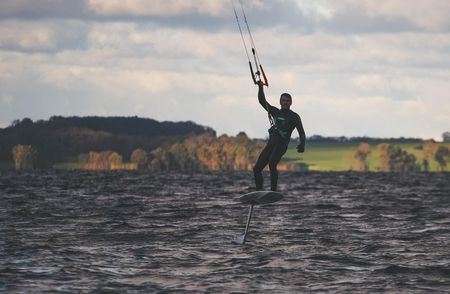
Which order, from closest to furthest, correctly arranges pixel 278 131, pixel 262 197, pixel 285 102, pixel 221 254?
pixel 278 131 → pixel 285 102 → pixel 262 197 → pixel 221 254

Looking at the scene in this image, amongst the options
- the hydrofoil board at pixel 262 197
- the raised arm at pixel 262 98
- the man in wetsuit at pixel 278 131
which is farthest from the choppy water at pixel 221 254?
the raised arm at pixel 262 98

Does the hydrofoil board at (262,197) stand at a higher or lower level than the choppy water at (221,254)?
higher

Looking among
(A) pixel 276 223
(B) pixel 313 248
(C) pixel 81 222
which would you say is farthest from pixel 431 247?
(C) pixel 81 222

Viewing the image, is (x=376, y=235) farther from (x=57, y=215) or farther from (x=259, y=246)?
(x=57, y=215)

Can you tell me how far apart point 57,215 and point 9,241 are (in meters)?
18.2

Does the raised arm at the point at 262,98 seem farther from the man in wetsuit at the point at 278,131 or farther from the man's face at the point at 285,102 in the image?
the man's face at the point at 285,102

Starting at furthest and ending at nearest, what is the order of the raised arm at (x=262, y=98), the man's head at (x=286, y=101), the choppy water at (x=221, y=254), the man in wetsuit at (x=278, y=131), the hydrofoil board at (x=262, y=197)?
the hydrofoil board at (x=262, y=197) < the man's head at (x=286, y=101) < the man in wetsuit at (x=278, y=131) < the raised arm at (x=262, y=98) < the choppy water at (x=221, y=254)

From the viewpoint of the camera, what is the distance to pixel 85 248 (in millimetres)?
34000

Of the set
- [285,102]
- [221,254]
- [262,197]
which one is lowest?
[221,254]

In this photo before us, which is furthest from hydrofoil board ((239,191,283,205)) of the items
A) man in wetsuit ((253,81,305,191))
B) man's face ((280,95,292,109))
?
man's face ((280,95,292,109))

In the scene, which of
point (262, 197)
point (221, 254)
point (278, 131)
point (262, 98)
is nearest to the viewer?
point (262, 98)

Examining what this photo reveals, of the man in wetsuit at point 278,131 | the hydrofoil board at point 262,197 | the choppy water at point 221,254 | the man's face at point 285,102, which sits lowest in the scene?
the choppy water at point 221,254

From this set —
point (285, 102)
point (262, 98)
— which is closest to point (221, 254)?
point (285, 102)

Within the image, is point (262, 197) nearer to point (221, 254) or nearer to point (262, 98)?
point (221, 254)
